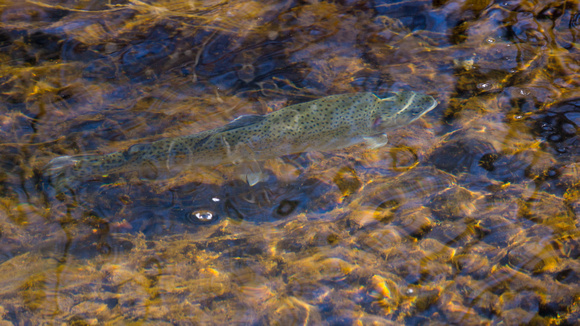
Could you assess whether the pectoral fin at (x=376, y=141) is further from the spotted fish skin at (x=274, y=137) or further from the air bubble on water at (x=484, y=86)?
the air bubble on water at (x=484, y=86)

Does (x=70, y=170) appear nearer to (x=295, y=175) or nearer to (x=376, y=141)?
(x=295, y=175)

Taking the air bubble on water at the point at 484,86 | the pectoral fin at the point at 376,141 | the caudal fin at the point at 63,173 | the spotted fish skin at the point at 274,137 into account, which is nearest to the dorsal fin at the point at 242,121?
the spotted fish skin at the point at 274,137

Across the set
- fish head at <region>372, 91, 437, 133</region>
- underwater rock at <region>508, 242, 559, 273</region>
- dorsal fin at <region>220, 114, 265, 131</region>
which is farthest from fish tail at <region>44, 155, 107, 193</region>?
underwater rock at <region>508, 242, 559, 273</region>

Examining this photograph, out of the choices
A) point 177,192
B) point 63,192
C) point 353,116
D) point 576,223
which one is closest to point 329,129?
point 353,116

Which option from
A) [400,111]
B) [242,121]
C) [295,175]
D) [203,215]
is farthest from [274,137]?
[400,111]

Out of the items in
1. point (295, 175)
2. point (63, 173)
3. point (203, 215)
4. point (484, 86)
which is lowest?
point (203, 215)

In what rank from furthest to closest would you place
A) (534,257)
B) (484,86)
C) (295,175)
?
(484,86) < (295,175) < (534,257)
